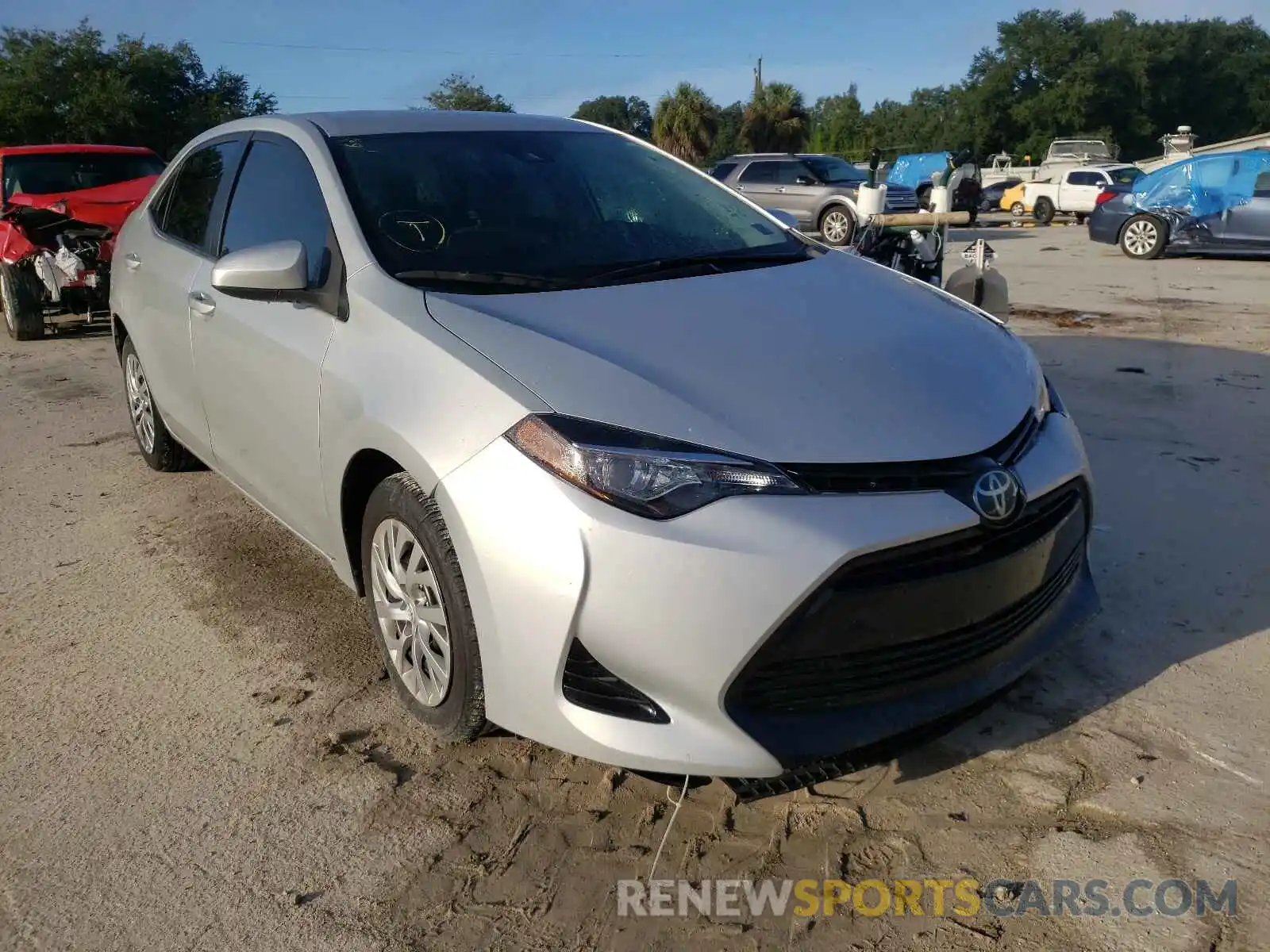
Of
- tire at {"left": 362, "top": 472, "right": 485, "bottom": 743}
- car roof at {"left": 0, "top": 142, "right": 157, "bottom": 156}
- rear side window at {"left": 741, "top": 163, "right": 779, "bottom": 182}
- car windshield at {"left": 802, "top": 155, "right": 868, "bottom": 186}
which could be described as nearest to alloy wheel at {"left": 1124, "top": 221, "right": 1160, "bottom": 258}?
car windshield at {"left": 802, "top": 155, "right": 868, "bottom": 186}

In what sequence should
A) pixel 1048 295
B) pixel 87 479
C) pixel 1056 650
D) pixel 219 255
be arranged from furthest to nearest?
1. pixel 1048 295
2. pixel 87 479
3. pixel 219 255
4. pixel 1056 650

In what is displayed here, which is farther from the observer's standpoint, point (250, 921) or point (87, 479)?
point (87, 479)

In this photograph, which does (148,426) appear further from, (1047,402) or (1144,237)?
(1144,237)

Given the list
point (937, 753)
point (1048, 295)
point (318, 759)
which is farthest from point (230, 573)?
point (1048, 295)

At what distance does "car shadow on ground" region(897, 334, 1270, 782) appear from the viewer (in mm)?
2801

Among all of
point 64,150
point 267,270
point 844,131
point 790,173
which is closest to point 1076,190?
point 790,173

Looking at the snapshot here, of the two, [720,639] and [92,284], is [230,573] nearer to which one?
[720,639]

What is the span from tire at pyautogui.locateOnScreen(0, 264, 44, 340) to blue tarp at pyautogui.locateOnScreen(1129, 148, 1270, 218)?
14.0m

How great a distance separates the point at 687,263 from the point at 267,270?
1.22 m

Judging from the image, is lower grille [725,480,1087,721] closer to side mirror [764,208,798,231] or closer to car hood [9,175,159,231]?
side mirror [764,208,798,231]

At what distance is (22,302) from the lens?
9086mm

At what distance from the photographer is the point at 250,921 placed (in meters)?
2.13

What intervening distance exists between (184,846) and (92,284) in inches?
331

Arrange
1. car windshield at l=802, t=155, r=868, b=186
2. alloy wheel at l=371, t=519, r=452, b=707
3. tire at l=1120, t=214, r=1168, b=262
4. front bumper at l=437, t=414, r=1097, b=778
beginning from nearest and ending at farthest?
front bumper at l=437, t=414, r=1097, b=778 < alloy wheel at l=371, t=519, r=452, b=707 < tire at l=1120, t=214, r=1168, b=262 < car windshield at l=802, t=155, r=868, b=186
